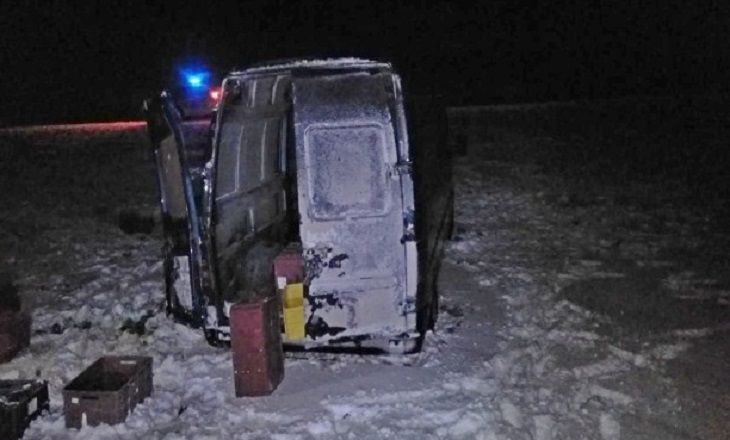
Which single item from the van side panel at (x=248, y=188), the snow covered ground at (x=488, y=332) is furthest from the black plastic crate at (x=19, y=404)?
the van side panel at (x=248, y=188)

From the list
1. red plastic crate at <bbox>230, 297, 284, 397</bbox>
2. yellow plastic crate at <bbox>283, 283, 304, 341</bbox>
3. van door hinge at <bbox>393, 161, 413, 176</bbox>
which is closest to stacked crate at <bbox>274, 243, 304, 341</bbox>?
yellow plastic crate at <bbox>283, 283, 304, 341</bbox>

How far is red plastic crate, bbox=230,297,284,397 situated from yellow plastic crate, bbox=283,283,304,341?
25cm

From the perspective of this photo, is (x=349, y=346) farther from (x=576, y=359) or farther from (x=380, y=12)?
(x=380, y=12)


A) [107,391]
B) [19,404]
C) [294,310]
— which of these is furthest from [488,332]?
[19,404]

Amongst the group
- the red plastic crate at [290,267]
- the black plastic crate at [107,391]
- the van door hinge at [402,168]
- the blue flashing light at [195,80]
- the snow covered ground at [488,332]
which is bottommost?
the snow covered ground at [488,332]

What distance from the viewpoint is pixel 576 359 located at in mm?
6988

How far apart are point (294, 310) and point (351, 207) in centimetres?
91

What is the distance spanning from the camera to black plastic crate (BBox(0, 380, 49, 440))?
561 centimetres

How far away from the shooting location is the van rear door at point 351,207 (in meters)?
6.36

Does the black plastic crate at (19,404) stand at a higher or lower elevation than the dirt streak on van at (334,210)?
lower

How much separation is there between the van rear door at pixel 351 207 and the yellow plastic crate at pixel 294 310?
81 mm

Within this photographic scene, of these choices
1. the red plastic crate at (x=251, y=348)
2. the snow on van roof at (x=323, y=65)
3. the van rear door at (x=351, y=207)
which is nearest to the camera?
the red plastic crate at (x=251, y=348)

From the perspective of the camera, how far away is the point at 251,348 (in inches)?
247

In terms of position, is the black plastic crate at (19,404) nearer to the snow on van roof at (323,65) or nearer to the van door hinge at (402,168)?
the snow on van roof at (323,65)
